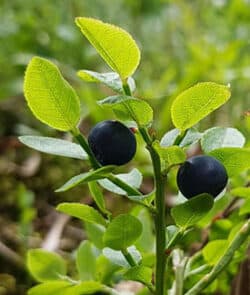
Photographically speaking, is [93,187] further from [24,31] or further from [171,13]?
[171,13]

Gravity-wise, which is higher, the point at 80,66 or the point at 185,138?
the point at 185,138

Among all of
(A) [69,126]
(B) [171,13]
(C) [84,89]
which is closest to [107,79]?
(A) [69,126]

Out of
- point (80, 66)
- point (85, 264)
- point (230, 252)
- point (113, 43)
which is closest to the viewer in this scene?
point (113, 43)

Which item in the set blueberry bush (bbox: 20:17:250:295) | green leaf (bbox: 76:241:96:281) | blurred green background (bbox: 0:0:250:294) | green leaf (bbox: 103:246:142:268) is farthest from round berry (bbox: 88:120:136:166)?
blurred green background (bbox: 0:0:250:294)

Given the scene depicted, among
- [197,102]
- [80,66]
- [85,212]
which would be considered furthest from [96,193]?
[80,66]

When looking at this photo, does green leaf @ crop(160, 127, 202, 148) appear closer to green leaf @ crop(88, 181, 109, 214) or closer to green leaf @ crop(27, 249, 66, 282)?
green leaf @ crop(88, 181, 109, 214)

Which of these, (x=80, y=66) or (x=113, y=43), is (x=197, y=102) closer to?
(x=113, y=43)

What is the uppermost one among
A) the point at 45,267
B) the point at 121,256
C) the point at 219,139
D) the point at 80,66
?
the point at 219,139
